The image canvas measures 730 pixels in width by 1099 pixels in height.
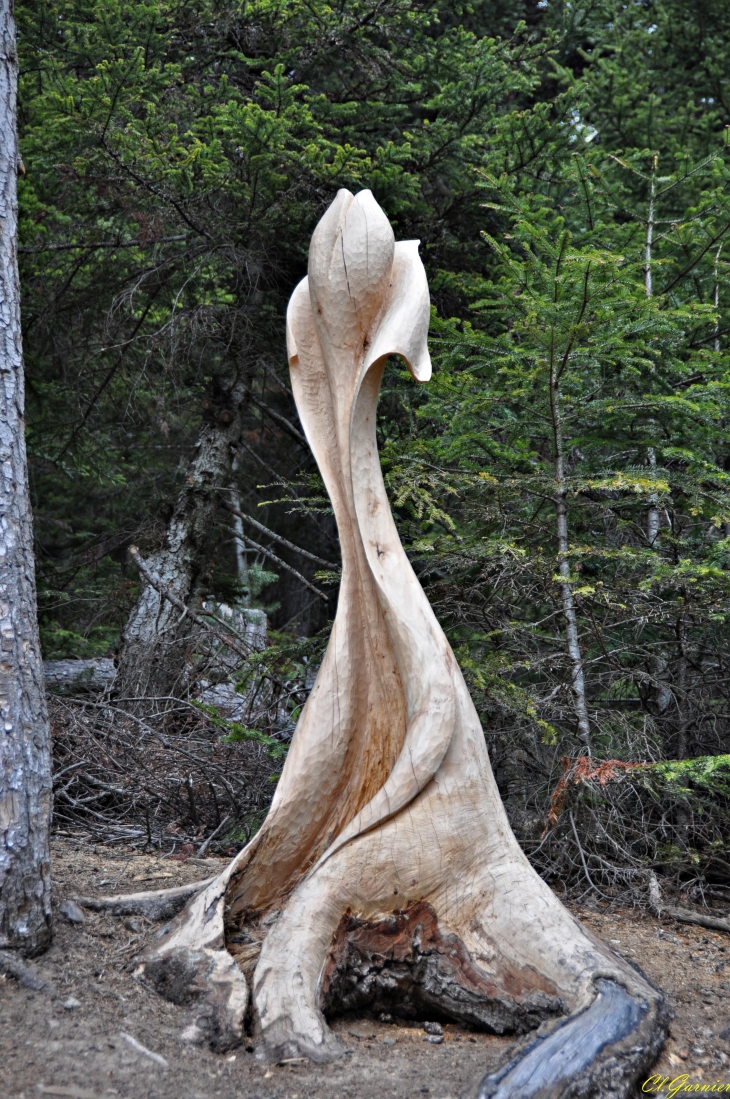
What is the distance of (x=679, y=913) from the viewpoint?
14.1 feet

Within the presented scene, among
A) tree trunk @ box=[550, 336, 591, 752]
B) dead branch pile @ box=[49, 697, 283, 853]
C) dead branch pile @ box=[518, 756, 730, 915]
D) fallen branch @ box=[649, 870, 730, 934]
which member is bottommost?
fallen branch @ box=[649, 870, 730, 934]

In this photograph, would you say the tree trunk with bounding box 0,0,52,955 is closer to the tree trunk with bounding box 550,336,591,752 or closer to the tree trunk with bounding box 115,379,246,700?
the tree trunk with bounding box 550,336,591,752

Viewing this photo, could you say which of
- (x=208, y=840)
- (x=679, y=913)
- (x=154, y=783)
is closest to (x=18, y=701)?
(x=208, y=840)

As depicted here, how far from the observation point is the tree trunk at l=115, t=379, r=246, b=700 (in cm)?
658

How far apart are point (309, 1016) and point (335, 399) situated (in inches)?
91.6

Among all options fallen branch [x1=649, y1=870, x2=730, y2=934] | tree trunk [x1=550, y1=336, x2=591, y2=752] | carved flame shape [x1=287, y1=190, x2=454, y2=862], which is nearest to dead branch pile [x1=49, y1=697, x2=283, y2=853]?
tree trunk [x1=550, y1=336, x2=591, y2=752]

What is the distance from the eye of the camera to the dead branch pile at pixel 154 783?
17.1 feet

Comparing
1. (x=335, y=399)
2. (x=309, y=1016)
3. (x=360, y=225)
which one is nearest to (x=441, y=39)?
(x=360, y=225)

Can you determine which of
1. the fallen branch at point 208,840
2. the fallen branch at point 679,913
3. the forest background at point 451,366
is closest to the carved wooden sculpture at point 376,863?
the forest background at point 451,366

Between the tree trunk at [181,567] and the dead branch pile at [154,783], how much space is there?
0.69 m

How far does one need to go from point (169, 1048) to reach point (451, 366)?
3.84 metres

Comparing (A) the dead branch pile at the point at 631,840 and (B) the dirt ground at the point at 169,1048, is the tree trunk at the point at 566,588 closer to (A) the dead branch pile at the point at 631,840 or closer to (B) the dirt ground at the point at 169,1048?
(A) the dead branch pile at the point at 631,840

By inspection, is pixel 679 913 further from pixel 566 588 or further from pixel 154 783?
pixel 154 783

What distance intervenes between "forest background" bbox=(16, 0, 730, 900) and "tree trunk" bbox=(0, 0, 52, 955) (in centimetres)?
167
